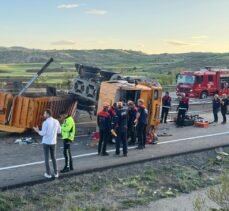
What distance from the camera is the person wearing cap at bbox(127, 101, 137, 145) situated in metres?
14.6

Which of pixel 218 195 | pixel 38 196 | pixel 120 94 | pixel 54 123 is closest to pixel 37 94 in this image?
pixel 120 94

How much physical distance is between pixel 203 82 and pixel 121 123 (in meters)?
22.2

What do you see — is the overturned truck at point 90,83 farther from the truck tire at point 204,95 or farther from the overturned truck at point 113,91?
the truck tire at point 204,95

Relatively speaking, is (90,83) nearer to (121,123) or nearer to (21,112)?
(21,112)

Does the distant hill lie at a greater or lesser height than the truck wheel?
greater

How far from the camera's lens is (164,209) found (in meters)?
9.94

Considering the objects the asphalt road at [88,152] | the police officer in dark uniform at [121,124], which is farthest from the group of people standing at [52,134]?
the police officer in dark uniform at [121,124]

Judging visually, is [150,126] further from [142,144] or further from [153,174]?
[153,174]

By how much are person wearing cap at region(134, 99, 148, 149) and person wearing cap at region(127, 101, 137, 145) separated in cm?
19

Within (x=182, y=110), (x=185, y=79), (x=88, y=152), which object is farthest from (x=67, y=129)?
(x=185, y=79)

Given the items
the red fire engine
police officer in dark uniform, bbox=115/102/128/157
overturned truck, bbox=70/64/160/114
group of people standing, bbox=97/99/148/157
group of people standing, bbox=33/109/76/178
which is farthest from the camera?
the red fire engine

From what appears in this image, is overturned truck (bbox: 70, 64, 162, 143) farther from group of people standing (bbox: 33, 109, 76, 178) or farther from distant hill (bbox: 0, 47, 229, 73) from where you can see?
distant hill (bbox: 0, 47, 229, 73)

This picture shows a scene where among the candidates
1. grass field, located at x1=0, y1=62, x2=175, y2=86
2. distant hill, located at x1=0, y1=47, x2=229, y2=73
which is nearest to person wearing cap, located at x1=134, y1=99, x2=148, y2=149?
grass field, located at x1=0, y1=62, x2=175, y2=86

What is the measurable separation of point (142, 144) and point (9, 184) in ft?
18.9
